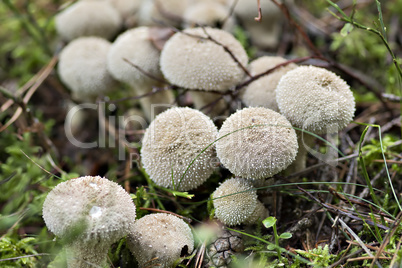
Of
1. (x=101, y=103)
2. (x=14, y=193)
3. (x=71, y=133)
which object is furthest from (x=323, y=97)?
(x=71, y=133)

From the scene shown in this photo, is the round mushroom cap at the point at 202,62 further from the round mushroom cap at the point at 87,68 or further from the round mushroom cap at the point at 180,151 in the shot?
the round mushroom cap at the point at 87,68

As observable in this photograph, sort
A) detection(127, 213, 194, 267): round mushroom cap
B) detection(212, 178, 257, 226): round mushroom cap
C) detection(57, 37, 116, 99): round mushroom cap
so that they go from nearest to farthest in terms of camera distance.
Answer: detection(127, 213, 194, 267): round mushroom cap
detection(212, 178, 257, 226): round mushroom cap
detection(57, 37, 116, 99): round mushroom cap

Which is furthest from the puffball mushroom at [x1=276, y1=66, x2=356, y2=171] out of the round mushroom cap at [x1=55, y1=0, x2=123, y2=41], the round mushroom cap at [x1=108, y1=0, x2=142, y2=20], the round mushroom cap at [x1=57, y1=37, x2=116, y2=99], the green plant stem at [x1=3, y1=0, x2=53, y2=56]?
the green plant stem at [x1=3, y1=0, x2=53, y2=56]

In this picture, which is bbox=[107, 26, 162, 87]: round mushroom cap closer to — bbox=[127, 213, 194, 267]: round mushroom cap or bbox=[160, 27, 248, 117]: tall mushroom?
bbox=[160, 27, 248, 117]: tall mushroom

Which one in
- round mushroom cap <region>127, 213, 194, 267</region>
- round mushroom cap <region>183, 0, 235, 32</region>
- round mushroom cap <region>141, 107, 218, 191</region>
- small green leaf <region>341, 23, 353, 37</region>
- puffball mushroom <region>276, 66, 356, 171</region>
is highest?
small green leaf <region>341, 23, 353, 37</region>

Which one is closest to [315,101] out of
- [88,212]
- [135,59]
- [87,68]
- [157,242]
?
[157,242]

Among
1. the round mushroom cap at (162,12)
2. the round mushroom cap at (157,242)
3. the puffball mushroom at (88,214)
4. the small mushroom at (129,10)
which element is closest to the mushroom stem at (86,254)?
the puffball mushroom at (88,214)

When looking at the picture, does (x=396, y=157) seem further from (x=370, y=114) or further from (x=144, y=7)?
(x=144, y=7)
